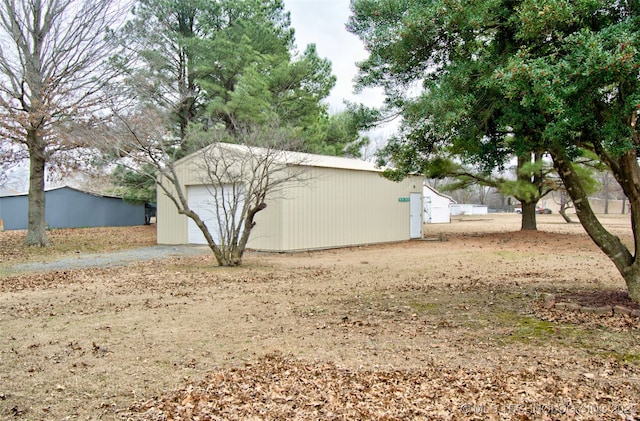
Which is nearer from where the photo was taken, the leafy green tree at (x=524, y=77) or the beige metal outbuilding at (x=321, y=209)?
the leafy green tree at (x=524, y=77)

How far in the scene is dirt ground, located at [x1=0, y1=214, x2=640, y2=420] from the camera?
10.4ft

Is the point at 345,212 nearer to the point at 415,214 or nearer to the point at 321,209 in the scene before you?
the point at 321,209

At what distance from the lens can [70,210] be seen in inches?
1022

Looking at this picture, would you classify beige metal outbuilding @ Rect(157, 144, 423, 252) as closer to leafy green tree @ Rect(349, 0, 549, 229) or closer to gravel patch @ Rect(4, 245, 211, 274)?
gravel patch @ Rect(4, 245, 211, 274)

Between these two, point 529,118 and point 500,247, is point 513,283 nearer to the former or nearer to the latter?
point 529,118

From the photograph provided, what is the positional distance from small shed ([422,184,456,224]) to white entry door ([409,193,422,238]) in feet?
51.3

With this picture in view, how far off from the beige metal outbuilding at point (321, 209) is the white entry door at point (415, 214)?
39 mm

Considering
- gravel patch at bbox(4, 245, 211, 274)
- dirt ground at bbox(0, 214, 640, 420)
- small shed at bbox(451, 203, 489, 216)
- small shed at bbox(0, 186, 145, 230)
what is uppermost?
small shed at bbox(451, 203, 489, 216)

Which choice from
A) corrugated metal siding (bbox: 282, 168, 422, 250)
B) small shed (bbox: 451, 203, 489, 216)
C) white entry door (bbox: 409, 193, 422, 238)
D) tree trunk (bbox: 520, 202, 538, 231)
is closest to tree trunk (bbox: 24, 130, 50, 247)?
corrugated metal siding (bbox: 282, 168, 422, 250)

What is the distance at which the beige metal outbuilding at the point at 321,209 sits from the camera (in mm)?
13945

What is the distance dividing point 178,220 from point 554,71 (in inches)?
547

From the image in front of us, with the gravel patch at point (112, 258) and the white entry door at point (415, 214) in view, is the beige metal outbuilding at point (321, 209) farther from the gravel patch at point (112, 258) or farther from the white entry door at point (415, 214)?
the gravel patch at point (112, 258)

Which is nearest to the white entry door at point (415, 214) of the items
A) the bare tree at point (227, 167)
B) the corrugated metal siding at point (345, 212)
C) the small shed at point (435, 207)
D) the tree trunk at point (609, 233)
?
the corrugated metal siding at point (345, 212)

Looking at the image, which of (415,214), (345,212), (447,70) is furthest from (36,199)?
(447,70)
